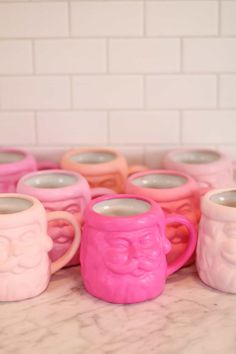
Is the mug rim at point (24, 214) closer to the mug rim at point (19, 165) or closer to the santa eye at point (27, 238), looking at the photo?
the santa eye at point (27, 238)

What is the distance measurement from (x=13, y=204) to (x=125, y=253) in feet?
0.61

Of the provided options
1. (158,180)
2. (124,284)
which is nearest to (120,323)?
(124,284)

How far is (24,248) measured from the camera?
2.91ft

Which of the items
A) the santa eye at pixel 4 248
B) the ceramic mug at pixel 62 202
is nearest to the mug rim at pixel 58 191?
the ceramic mug at pixel 62 202

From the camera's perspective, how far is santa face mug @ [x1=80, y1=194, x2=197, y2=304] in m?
0.88

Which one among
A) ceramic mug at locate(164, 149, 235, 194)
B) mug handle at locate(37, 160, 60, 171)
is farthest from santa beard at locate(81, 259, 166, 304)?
mug handle at locate(37, 160, 60, 171)

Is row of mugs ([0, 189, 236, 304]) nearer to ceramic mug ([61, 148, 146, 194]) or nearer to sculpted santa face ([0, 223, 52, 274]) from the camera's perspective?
sculpted santa face ([0, 223, 52, 274])

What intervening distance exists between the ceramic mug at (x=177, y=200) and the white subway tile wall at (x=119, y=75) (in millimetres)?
182

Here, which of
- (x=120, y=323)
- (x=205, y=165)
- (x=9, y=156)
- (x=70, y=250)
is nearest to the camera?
(x=120, y=323)

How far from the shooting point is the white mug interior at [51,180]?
3.43ft

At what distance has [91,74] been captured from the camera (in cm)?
117

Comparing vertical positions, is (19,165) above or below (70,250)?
above

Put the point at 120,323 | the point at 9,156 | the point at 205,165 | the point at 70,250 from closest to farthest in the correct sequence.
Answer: the point at 120,323 → the point at 70,250 → the point at 205,165 → the point at 9,156

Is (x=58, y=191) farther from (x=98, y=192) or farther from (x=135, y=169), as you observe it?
(x=135, y=169)
